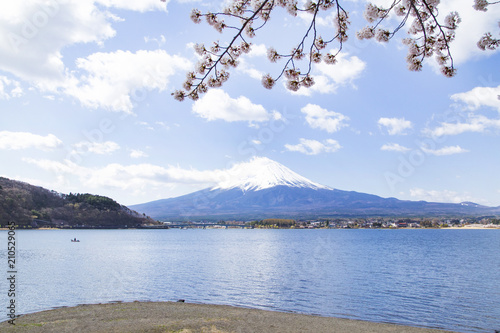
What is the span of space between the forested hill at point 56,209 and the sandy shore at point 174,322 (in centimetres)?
10877

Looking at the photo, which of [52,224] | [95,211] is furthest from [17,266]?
[95,211]

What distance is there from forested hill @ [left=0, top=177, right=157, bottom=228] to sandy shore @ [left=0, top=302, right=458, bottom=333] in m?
109

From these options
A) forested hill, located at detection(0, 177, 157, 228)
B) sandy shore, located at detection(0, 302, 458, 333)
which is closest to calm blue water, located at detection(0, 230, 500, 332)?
sandy shore, located at detection(0, 302, 458, 333)

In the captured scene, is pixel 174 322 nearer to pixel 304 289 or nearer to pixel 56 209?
pixel 304 289

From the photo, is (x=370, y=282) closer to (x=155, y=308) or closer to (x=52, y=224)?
(x=155, y=308)

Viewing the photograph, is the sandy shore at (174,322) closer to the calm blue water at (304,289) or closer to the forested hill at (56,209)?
the calm blue water at (304,289)

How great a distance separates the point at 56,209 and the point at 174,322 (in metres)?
142

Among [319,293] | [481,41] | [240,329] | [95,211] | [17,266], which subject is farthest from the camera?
[95,211]

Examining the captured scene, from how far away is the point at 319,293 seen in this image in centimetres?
Answer: 2120

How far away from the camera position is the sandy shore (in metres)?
11.3

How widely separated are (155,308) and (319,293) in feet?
33.2

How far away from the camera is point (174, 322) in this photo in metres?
12.0

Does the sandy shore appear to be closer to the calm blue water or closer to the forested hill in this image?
the calm blue water

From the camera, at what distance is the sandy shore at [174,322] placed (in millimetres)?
11336
